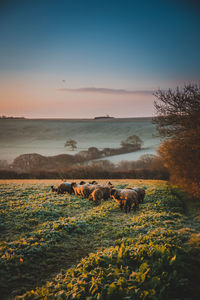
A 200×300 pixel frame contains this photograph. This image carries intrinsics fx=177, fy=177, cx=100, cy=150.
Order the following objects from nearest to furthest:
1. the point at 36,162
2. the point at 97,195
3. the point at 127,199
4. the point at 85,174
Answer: the point at 127,199, the point at 97,195, the point at 85,174, the point at 36,162

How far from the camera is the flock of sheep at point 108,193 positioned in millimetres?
14922

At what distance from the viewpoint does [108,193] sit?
61.1 ft

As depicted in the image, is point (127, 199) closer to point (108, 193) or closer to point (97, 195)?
point (97, 195)

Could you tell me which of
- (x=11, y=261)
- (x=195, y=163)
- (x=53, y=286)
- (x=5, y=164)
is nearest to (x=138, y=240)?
(x=53, y=286)

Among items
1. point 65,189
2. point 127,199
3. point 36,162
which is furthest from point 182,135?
point 36,162

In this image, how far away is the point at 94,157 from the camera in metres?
73.6

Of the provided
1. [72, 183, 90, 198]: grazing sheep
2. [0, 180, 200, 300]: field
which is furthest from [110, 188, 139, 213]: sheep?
[72, 183, 90, 198]: grazing sheep

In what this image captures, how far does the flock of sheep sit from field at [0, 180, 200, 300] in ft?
5.50

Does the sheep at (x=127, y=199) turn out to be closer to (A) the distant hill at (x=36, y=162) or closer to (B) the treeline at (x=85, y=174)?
(B) the treeline at (x=85, y=174)

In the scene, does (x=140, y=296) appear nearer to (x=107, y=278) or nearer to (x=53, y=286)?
(x=107, y=278)

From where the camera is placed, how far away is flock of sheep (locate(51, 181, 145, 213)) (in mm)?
14922

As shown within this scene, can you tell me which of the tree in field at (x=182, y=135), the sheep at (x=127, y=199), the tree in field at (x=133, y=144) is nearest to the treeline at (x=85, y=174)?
the tree in field at (x=182, y=135)

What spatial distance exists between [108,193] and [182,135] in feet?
34.5

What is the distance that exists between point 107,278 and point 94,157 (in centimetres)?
6779
